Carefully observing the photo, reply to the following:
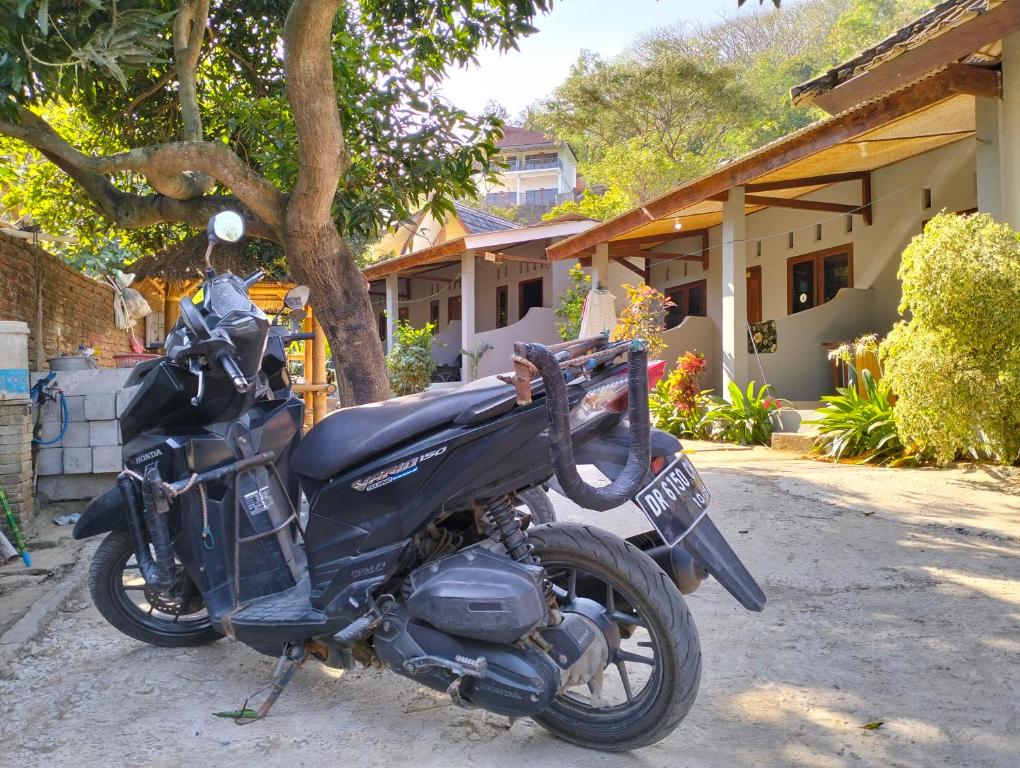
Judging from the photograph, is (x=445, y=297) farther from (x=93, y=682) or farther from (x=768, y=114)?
(x=93, y=682)

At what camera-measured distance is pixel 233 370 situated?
2.58m

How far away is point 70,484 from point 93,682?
3855mm

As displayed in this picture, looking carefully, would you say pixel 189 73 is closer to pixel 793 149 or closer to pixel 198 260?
pixel 198 260

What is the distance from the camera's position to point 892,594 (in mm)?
3822

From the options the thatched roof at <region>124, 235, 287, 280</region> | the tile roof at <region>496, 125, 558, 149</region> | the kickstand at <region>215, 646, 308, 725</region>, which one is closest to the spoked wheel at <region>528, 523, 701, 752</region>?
the kickstand at <region>215, 646, 308, 725</region>

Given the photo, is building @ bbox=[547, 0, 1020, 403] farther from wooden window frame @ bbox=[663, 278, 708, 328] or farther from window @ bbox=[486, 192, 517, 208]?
window @ bbox=[486, 192, 517, 208]

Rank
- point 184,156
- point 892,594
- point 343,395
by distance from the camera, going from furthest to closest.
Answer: point 343,395, point 184,156, point 892,594

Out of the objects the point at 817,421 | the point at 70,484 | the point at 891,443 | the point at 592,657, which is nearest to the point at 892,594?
the point at 592,657

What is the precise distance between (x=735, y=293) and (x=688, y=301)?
5063mm

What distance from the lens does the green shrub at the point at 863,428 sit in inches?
291

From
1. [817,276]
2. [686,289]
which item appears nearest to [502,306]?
[686,289]

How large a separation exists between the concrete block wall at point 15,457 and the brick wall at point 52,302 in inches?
54.7

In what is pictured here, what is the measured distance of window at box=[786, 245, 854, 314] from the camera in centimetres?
1191

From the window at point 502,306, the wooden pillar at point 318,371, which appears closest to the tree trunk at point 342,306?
the wooden pillar at point 318,371
